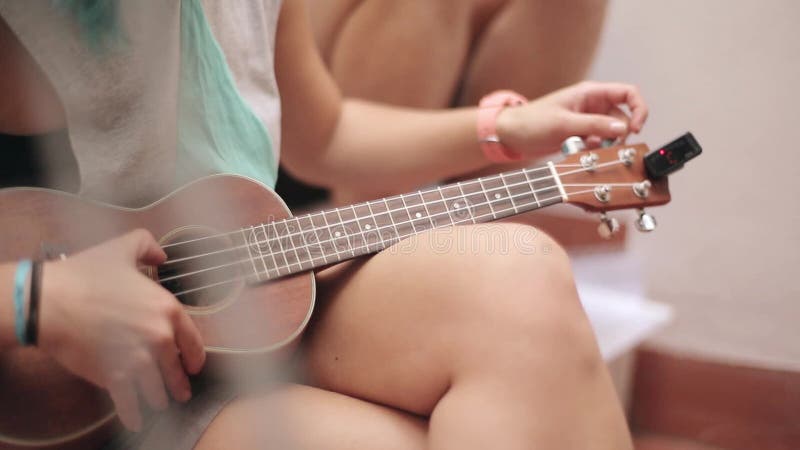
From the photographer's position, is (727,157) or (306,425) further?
(727,157)

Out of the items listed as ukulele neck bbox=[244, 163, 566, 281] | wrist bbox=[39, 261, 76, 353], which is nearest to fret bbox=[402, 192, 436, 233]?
ukulele neck bbox=[244, 163, 566, 281]

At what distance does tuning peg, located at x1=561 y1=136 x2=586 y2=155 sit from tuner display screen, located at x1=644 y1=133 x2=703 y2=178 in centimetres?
5

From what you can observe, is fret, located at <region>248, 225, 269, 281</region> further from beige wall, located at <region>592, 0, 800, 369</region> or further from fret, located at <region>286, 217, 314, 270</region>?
beige wall, located at <region>592, 0, 800, 369</region>

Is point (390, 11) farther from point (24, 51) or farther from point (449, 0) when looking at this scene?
point (24, 51)

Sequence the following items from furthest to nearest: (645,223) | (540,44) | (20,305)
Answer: (540,44)
(645,223)
(20,305)

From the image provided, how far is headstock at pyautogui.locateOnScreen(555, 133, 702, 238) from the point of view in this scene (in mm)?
481

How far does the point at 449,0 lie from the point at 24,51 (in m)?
0.43

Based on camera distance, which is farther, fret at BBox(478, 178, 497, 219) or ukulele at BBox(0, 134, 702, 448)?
fret at BBox(478, 178, 497, 219)

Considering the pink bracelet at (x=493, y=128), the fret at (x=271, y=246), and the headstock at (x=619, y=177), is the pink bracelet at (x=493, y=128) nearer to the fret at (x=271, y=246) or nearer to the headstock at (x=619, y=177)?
the headstock at (x=619, y=177)

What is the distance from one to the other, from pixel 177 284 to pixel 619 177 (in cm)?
32

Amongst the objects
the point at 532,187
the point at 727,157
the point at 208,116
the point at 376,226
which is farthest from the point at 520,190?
the point at 727,157

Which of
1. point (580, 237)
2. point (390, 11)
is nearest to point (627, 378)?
point (580, 237)

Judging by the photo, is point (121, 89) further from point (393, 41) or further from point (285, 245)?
point (393, 41)

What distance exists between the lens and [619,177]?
1.61 feet
